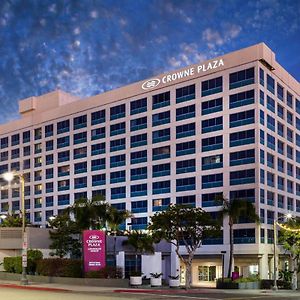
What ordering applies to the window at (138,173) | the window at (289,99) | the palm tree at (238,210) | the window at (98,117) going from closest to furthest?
the palm tree at (238,210), the window at (289,99), the window at (138,173), the window at (98,117)

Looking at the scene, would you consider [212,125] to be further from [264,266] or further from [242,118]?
[264,266]

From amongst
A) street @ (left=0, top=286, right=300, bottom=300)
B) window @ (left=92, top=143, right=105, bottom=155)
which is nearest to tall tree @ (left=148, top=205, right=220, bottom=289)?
street @ (left=0, top=286, right=300, bottom=300)

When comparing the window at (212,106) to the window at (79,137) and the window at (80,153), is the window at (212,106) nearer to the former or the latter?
the window at (79,137)

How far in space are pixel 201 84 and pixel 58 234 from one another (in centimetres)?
3223

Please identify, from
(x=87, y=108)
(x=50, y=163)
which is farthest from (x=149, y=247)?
(x=50, y=163)

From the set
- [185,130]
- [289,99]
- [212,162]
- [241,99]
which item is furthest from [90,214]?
[289,99]

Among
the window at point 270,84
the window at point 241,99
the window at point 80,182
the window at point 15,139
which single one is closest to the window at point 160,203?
the window at point 80,182

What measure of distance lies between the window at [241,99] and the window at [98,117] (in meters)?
28.5

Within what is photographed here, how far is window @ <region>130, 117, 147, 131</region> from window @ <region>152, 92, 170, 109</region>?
10.4 ft

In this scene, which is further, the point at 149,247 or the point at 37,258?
the point at 149,247

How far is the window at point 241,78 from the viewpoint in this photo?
260 ft

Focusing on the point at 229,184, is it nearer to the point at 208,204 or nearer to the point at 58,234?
the point at 208,204

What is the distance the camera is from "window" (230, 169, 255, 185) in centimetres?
7775

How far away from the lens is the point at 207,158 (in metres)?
83.8
